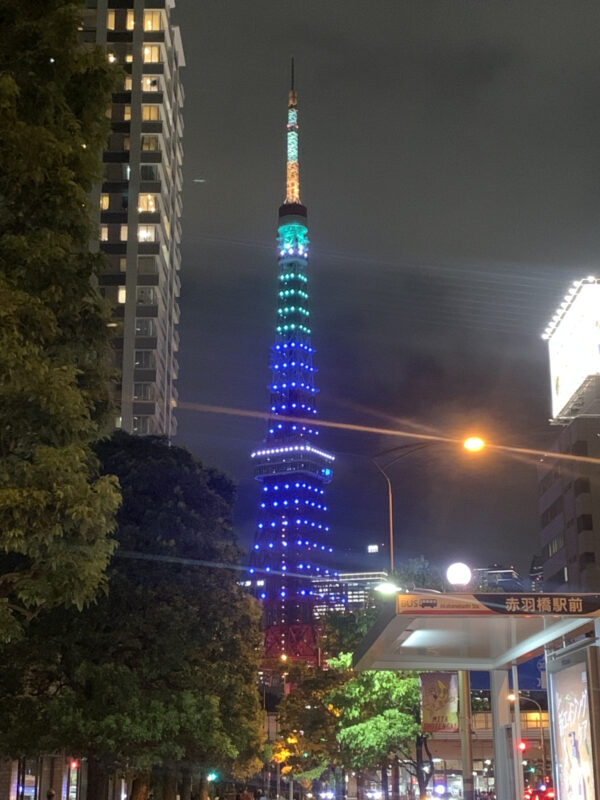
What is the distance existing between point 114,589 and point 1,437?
567 inches

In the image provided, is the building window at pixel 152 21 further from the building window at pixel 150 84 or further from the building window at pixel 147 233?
the building window at pixel 147 233

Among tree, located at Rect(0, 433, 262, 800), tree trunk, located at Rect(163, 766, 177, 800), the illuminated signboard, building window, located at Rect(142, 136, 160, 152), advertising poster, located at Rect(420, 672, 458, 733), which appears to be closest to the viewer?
tree, located at Rect(0, 433, 262, 800)

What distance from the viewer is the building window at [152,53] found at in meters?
88.8

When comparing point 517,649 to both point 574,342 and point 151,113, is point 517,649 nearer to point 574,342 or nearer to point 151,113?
point 574,342

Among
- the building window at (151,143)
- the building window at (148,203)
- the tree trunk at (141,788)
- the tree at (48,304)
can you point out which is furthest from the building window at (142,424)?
the tree at (48,304)

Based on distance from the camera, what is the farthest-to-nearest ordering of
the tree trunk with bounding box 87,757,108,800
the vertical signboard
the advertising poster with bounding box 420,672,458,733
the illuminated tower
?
the illuminated tower < the tree trunk with bounding box 87,757,108,800 < the advertising poster with bounding box 420,672,458,733 < the vertical signboard

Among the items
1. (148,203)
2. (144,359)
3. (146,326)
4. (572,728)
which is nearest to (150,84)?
(148,203)

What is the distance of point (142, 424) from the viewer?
80.8 metres

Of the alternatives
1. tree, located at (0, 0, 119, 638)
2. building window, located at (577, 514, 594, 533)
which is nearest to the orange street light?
tree, located at (0, 0, 119, 638)

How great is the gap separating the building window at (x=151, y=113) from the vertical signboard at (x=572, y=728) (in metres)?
78.8

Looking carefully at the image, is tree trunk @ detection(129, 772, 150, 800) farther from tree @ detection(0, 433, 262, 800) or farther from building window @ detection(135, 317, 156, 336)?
building window @ detection(135, 317, 156, 336)

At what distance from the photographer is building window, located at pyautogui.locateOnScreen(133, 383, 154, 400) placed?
8175 centimetres

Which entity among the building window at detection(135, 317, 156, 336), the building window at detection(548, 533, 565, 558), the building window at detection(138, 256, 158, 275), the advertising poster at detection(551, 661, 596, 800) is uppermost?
the building window at detection(138, 256, 158, 275)

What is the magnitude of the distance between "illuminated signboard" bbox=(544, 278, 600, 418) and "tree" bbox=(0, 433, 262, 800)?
20.7 metres
